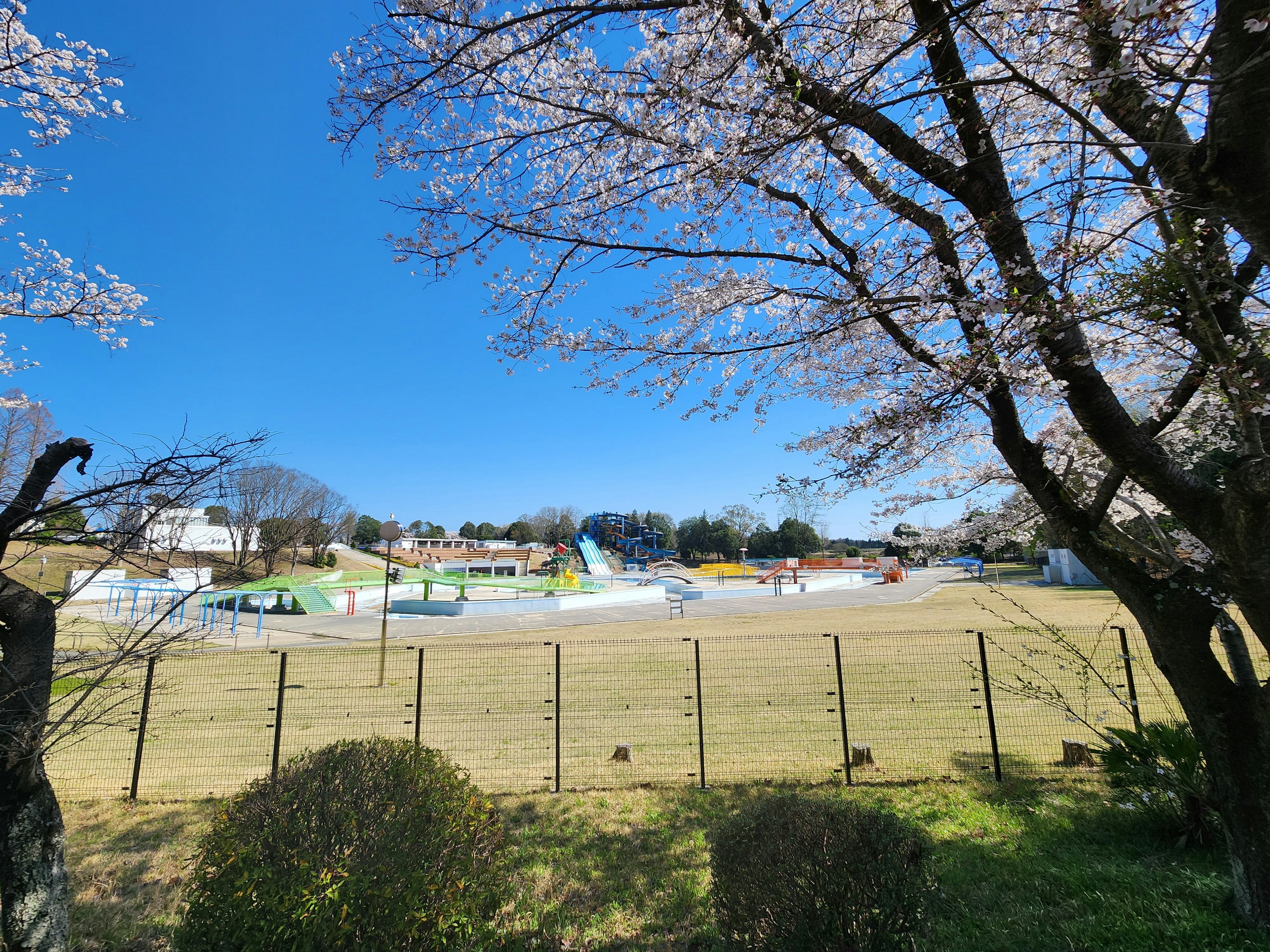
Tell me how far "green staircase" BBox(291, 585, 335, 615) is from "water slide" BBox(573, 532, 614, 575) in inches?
836

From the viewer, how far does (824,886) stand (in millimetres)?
2559

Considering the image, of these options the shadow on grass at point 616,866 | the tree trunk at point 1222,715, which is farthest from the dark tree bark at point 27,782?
the tree trunk at point 1222,715

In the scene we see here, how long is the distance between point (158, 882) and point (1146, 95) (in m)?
7.95

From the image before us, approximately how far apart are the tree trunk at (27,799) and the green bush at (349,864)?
72 centimetres

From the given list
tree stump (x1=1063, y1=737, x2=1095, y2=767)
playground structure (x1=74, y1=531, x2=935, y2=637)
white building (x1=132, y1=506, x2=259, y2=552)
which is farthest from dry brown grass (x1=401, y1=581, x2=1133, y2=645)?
white building (x1=132, y1=506, x2=259, y2=552)

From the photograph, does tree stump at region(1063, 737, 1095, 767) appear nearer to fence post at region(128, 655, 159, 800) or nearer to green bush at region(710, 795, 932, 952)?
green bush at region(710, 795, 932, 952)

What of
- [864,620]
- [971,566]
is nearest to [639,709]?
[864,620]

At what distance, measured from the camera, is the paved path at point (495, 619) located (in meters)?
17.7

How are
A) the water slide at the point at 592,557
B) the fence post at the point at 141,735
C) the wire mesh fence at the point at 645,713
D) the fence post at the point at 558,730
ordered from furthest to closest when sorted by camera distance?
the water slide at the point at 592,557 < the wire mesh fence at the point at 645,713 < the fence post at the point at 558,730 < the fence post at the point at 141,735

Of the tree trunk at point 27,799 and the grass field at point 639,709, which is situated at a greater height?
the tree trunk at point 27,799

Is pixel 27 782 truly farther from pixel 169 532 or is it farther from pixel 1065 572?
pixel 1065 572

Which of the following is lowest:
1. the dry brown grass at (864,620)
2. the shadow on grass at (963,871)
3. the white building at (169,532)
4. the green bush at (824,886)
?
the shadow on grass at (963,871)

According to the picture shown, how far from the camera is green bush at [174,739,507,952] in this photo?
230 cm

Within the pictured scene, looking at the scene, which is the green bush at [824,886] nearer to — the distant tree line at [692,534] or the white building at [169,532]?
the white building at [169,532]
